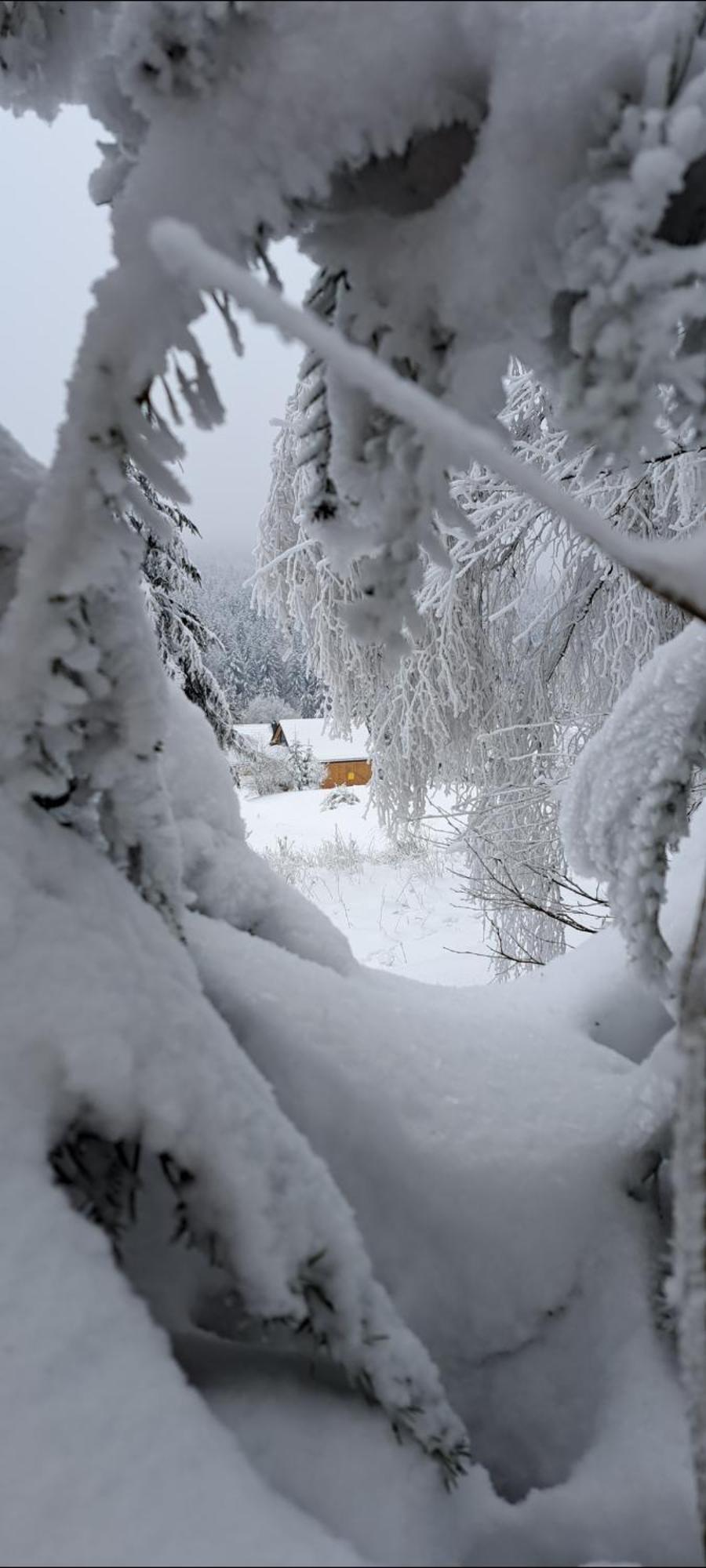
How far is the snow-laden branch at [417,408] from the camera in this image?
1.46ft

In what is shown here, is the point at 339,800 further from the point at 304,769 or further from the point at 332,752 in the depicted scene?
the point at 332,752

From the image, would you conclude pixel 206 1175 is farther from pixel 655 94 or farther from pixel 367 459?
pixel 655 94

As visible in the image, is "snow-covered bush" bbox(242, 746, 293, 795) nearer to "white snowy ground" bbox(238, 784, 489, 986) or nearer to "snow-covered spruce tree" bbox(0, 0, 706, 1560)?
"white snowy ground" bbox(238, 784, 489, 986)

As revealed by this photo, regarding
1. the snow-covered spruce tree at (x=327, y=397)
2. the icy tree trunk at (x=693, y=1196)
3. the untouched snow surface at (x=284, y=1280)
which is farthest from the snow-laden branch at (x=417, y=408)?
the untouched snow surface at (x=284, y=1280)

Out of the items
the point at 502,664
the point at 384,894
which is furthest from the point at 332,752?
the point at 502,664

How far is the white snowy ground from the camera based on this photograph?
23.5 ft

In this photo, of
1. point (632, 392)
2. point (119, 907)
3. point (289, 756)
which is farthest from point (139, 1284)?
point (289, 756)

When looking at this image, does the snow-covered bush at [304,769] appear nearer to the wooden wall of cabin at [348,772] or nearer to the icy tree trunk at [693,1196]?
the wooden wall of cabin at [348,772]

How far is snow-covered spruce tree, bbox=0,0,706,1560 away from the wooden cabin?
1792 centimetres

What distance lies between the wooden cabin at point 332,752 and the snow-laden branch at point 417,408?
18128mm

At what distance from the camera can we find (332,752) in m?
21.7

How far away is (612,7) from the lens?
55 cm

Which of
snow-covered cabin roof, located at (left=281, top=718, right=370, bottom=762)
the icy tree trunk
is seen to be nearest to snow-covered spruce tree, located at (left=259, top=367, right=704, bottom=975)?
the icy tree trunk

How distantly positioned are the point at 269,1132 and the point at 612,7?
876 millimetres
